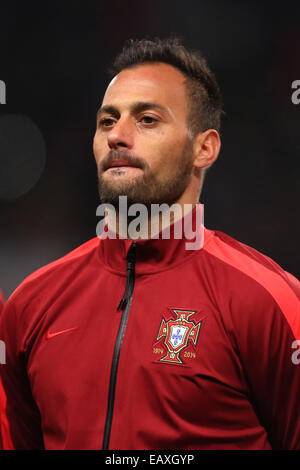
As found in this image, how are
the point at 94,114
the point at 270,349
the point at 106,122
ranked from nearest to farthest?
the point at 270,349, the point at 106,122, the point at 94,114

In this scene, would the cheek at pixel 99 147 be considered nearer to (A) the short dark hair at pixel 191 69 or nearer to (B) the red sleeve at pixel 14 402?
(A) the short dark hair at pixel 191 69

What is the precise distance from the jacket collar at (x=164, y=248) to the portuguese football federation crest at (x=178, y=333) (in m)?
0.16

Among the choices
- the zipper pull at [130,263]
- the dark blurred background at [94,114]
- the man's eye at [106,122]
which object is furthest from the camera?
the dark blurred background at [94,114]

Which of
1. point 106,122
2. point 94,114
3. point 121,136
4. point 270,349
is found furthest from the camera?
point 94,114

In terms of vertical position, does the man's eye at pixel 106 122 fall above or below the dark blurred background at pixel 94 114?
below

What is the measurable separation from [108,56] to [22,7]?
859 millimetres

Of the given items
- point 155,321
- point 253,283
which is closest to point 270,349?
point 253,283

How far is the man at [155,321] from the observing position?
1.26 m

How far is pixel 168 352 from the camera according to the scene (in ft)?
4.25

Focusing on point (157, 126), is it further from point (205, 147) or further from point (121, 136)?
point (205, 147)

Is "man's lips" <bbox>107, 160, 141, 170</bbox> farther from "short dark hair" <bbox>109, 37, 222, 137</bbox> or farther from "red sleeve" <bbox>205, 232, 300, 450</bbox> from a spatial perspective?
"red sleeve" <bbox>205, 232, 300, 450</bbox>

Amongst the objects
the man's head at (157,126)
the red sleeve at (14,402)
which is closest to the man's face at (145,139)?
the man's head at (157,126)

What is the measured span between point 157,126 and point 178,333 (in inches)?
21.8
